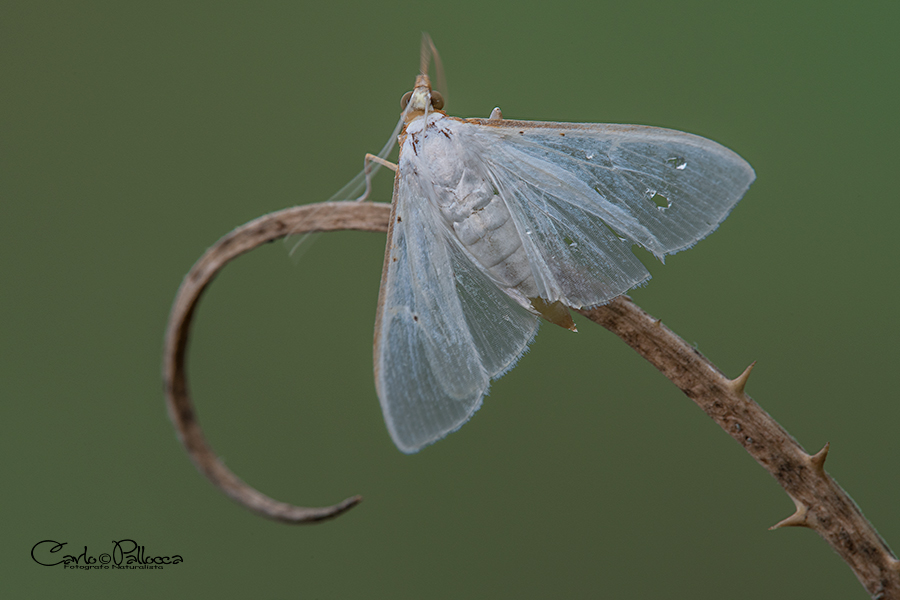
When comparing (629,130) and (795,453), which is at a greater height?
(629,130)

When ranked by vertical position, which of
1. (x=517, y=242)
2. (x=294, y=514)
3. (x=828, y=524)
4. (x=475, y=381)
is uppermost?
(x=517, y=242)

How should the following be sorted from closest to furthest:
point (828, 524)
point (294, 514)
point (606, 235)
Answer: point (828, 524), point (294, 514), point (606, 235)

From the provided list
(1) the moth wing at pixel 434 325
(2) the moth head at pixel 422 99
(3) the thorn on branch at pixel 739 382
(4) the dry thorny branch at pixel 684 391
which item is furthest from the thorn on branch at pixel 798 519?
(2) the moth head at pixel 422 99

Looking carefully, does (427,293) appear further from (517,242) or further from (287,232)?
(287,232)

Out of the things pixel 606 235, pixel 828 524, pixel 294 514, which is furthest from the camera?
pixel 606 235

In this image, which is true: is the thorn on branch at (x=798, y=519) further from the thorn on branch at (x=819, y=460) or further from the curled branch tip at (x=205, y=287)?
the curled branch tip at (x=205, y=287)

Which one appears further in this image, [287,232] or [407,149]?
[407,149]

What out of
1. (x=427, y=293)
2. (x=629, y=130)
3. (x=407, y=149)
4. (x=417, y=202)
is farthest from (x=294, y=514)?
(x=629, y=130)

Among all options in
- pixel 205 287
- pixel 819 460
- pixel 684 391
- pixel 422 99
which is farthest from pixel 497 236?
pixel 819 460

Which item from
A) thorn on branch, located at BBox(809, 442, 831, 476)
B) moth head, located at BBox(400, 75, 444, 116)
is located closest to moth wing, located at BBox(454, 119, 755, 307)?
moth head, located at BBox(400, 75, 444, 116)
